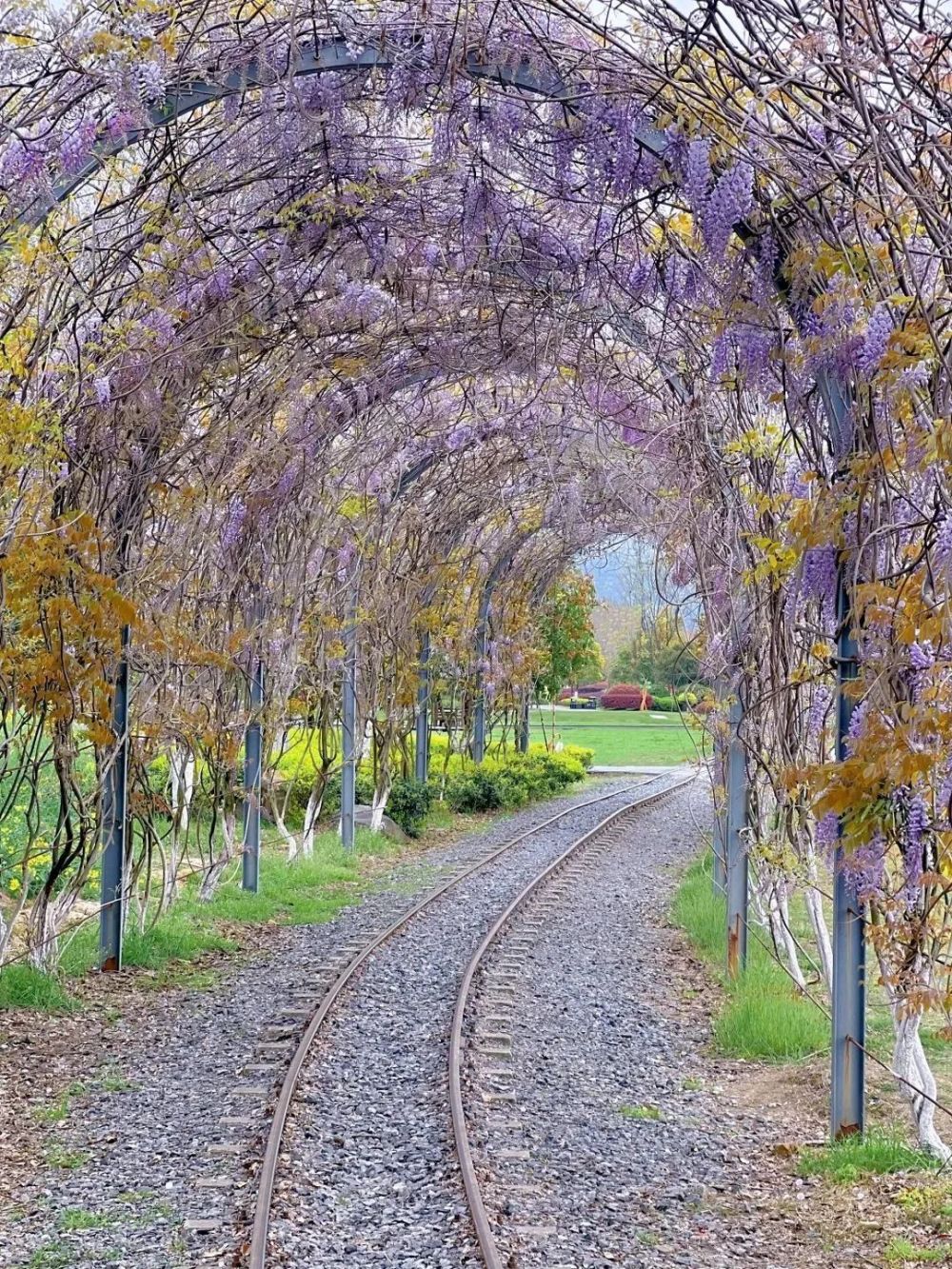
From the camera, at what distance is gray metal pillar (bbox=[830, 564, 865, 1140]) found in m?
4.93

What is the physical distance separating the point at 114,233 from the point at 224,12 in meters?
1.41

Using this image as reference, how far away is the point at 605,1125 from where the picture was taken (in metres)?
5.50

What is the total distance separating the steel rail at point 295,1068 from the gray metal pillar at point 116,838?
1.46m

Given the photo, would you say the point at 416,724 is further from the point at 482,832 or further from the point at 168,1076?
the point at 168,1076

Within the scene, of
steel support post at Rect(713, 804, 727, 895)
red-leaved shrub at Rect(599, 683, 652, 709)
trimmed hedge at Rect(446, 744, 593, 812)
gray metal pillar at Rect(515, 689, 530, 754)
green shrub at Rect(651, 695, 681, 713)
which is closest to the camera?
steel support post at Rect(713, 804, 727, 895)

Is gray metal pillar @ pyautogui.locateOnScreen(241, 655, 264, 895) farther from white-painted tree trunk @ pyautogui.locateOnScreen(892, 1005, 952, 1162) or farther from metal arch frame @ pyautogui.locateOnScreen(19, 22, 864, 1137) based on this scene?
white-painted tree trunk @ pyautogui.locateOnScreen(892, 1005, 952, 1162)

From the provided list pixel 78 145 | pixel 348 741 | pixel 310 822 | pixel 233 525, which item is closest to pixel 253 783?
pixel 310 822

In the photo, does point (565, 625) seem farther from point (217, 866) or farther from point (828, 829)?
point (828, 829)

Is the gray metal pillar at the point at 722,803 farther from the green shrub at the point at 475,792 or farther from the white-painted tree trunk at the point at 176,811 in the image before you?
the green shrub at the point at 475,792

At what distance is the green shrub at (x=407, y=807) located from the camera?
15.6 metres

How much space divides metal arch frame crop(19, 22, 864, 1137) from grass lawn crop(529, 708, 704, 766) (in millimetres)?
22440

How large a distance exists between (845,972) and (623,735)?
38132 millimetres

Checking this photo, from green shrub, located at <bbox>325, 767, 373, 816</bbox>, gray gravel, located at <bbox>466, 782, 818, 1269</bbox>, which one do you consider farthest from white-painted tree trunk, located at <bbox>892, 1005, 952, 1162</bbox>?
green shrub, located at <bbox>325, 767, 373, 816</bbox>

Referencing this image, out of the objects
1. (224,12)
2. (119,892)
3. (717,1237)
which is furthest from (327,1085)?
(224,12)
